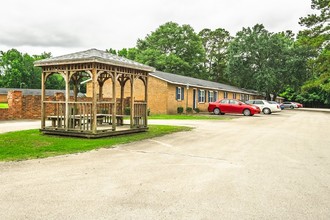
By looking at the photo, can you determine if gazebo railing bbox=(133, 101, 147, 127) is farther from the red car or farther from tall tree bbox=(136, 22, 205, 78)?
tall tree bbox=(136, 22, 205, 78)

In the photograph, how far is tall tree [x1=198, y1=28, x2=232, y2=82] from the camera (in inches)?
2761

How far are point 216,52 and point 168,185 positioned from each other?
68.1 m

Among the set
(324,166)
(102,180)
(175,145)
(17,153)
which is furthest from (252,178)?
(17,153)

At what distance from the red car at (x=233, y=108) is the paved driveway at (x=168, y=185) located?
19.7m

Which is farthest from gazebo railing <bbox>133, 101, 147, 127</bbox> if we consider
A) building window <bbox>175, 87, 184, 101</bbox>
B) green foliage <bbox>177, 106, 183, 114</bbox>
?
building window <bbox>175, 87, 184, 101</bbox>

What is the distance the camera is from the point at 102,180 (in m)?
5.54

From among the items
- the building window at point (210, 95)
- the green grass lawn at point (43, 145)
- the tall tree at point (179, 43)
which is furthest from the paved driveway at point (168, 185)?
the tall tree at point (179, 43)

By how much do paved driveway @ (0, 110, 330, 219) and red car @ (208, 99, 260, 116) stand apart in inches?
774

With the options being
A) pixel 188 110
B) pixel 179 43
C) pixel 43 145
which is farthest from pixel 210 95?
pixel 43 145

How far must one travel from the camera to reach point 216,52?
70.7 metres

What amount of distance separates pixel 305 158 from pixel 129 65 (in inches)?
290

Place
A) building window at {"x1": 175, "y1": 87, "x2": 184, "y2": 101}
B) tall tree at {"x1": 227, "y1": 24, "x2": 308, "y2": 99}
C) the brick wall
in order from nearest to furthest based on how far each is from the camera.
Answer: the brick wall → building window at {"x1": 175, "y1": 87, "x2": 184, "y2": 101} → tall tree at {"x1": 227, "y1": 24, "x2": 308, "y2": 99}

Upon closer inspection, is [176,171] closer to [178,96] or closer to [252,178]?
[252,178]

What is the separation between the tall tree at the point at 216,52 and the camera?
230 ft
